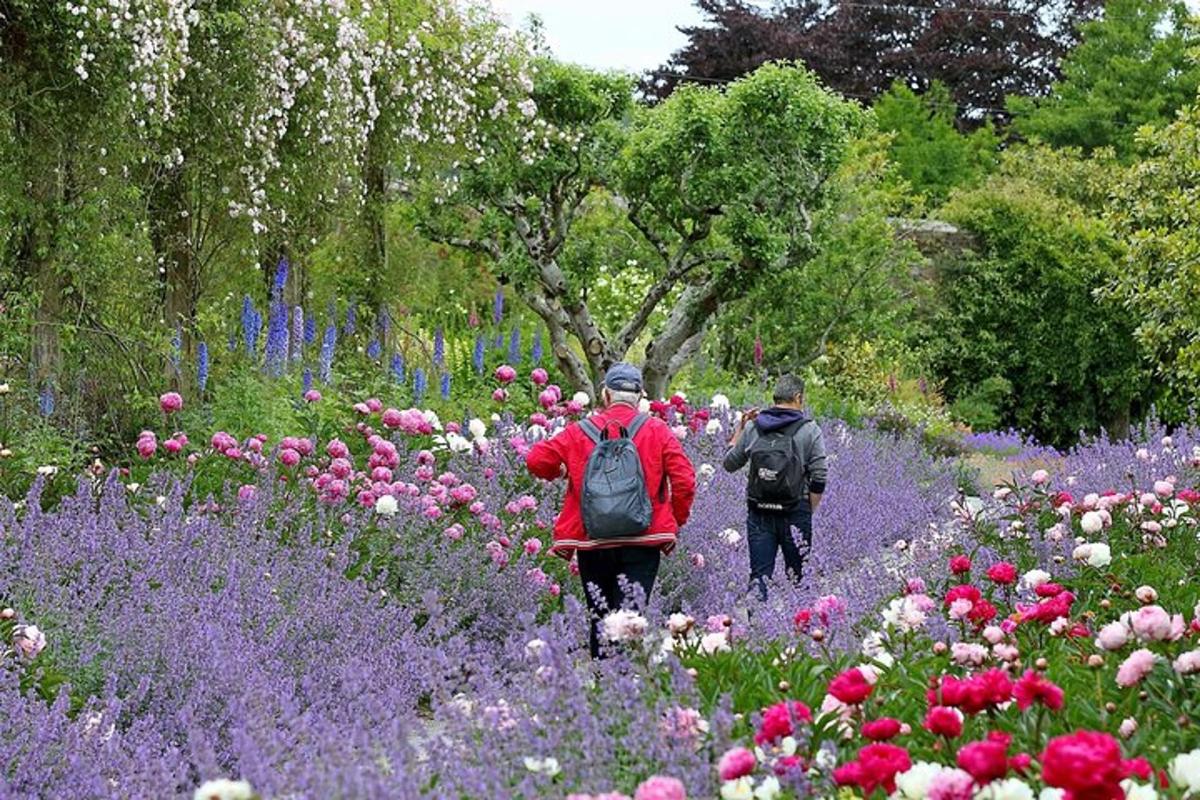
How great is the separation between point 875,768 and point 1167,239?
36.3ft

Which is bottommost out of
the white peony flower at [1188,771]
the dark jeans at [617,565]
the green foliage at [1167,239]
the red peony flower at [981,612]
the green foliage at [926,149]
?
the dark jeans at [617,565]

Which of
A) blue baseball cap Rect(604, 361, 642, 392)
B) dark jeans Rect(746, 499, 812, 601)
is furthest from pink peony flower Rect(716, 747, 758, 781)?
dark jeans Rect(746, 499, 812, 601)

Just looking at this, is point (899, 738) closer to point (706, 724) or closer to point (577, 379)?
point (706, 724)

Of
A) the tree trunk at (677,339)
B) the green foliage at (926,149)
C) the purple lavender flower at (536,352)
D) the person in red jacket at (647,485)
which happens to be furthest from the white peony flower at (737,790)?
the green foliage at (926,149)

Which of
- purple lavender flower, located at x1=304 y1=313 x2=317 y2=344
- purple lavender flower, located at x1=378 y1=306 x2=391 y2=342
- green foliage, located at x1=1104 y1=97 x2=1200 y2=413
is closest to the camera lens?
green foliage, located at x1=1104 y1=97 x2=1200 y2=413

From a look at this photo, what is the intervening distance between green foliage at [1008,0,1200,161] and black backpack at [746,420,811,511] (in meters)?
25.7

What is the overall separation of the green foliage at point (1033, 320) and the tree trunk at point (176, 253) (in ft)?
47.9

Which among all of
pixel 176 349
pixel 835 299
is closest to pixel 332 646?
pixel 176 349

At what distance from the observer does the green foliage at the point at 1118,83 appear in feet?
105

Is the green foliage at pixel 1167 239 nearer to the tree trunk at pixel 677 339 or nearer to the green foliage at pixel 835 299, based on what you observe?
the tree trunk at pixel 677 339

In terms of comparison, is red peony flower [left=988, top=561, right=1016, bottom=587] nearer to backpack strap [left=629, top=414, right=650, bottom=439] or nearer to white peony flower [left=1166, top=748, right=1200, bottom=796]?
white peony flower [left=1166, top=748, right=1200, bottom=796]

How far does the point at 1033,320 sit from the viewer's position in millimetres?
A: 23703

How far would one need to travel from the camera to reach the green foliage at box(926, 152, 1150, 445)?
23.3 meters

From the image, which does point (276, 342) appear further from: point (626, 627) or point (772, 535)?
point (626, 627)
